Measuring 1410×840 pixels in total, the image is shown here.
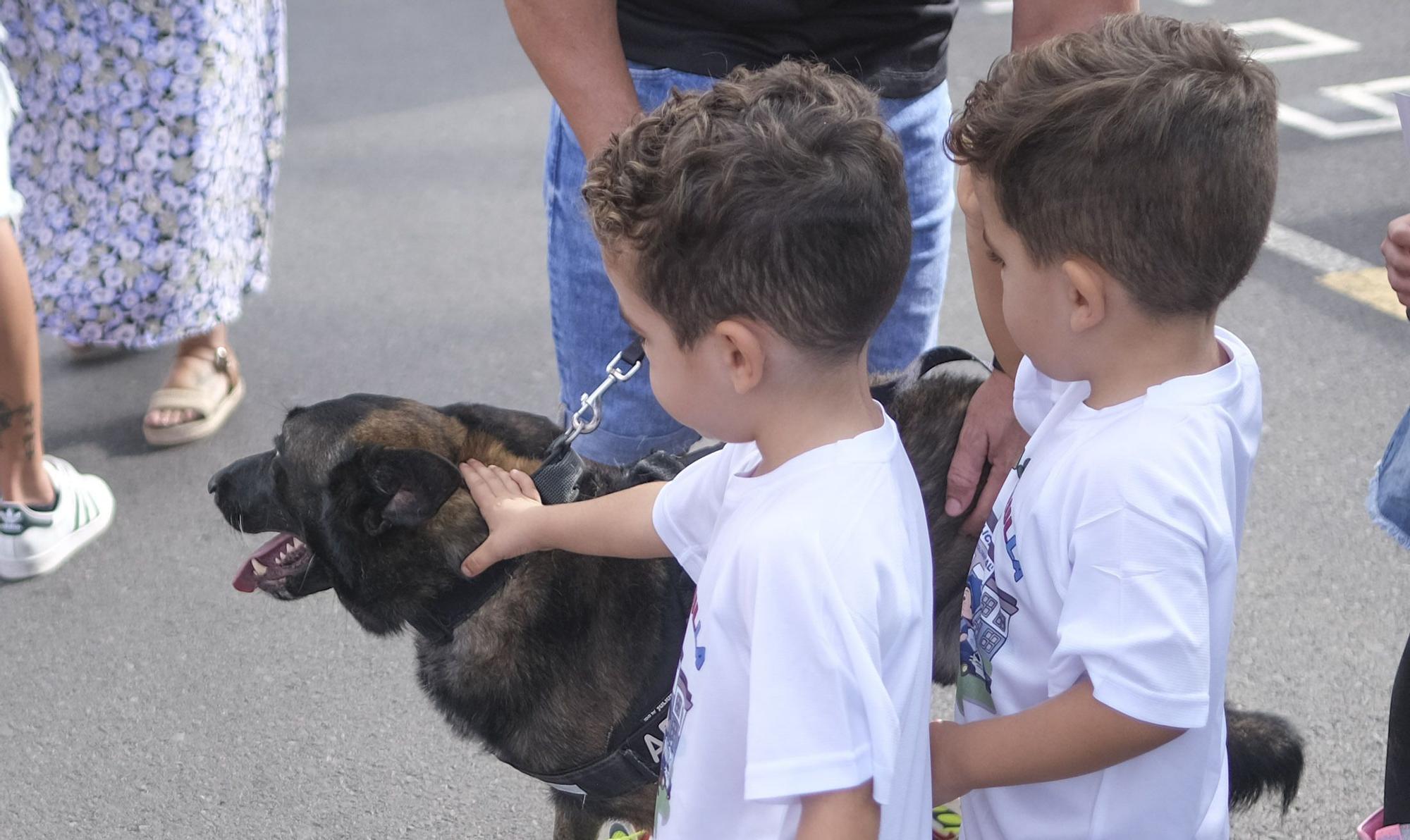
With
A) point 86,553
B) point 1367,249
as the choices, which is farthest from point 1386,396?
point 86,553

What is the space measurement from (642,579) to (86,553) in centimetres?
230

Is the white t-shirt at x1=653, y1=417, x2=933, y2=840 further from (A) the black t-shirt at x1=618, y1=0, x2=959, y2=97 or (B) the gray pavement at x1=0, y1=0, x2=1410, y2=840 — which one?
(B) the gray pavement at x1=0, y1=0, x2=1410, y2=840

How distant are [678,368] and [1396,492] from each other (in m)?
1.33

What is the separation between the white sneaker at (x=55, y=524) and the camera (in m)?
3.42

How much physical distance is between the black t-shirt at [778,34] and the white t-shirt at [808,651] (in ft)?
2.91

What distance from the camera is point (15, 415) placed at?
3348mm

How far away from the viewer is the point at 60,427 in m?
4.23

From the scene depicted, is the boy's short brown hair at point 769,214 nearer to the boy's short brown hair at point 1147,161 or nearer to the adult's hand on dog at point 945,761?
the boy's short brown hair at point 1147,161

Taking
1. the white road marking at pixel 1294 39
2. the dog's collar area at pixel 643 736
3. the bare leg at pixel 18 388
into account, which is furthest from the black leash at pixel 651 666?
the white road marking at pixel 1294 39

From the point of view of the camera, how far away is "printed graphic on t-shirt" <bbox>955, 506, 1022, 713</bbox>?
1454 mm

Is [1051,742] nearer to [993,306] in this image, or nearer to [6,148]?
[993,306]

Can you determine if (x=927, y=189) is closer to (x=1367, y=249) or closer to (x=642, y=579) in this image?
(x=642, y=579)

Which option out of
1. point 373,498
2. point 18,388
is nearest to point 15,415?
point 18,388

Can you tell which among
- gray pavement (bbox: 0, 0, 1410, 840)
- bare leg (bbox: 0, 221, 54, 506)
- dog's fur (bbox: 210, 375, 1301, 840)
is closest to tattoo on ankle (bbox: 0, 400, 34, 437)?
bare leg (bbox: 0, 221, 54, 506)
